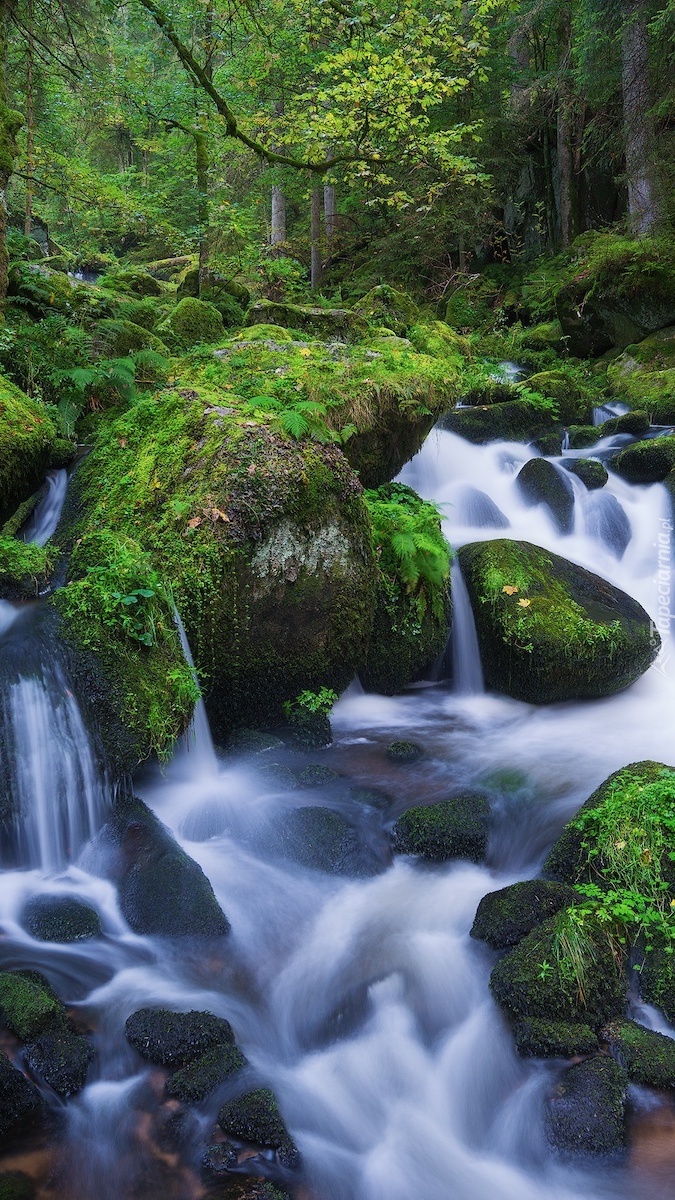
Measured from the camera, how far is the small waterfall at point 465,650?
7.55 m

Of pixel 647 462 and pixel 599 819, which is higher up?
pixel 647 462

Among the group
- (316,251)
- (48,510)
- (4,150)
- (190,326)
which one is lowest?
(48,510)

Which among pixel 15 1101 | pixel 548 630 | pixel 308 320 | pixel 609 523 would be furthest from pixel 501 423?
pixel 15 1101

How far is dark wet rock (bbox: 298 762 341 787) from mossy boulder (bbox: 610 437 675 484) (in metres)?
6.67

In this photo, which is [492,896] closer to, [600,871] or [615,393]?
[600,871]

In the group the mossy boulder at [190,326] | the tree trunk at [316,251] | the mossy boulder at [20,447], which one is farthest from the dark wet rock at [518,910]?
the tree trunk at [316,251]

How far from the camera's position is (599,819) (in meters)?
4.62

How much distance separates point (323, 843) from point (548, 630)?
3160 mm

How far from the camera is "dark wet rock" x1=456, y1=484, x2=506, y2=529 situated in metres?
9.64

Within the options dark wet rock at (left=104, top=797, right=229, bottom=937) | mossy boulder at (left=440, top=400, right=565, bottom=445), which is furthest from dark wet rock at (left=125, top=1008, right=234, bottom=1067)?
mossy boulder at (left=440, top=400, right=565, bottom=445)

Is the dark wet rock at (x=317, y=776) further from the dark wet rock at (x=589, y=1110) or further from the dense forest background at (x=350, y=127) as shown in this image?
the dense forest background at (x=350, y=127)

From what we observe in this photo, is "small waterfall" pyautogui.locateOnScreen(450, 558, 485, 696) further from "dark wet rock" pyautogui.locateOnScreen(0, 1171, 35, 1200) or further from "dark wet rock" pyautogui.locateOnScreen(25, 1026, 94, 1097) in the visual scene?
"dark wet rock" pyautogui.locateOnScreen(0, 1171, 35, 1200)

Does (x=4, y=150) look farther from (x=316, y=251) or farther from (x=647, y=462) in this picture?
(x=316, y=251)

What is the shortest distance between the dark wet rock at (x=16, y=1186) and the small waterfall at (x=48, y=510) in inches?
183
